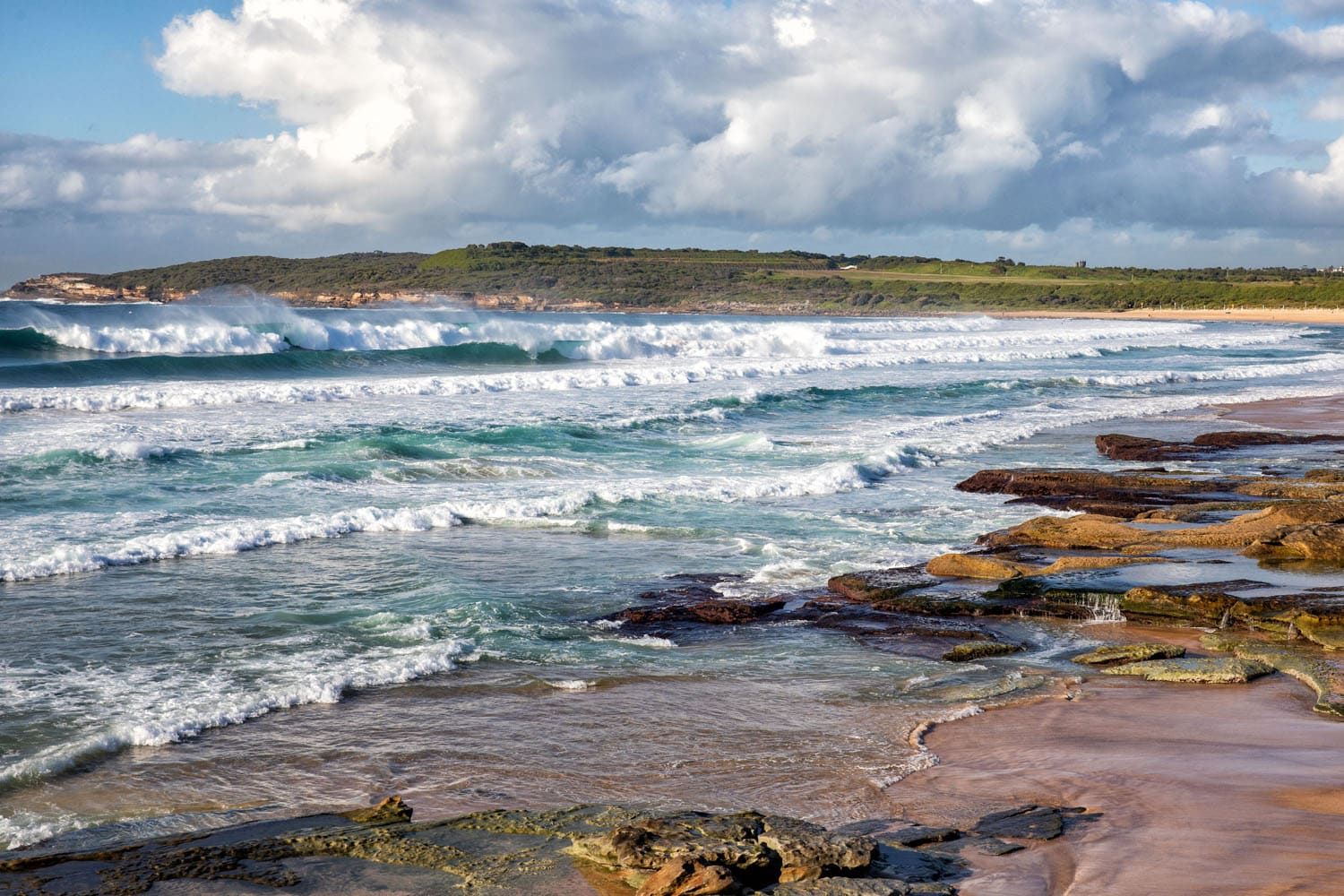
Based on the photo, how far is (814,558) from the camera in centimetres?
1192

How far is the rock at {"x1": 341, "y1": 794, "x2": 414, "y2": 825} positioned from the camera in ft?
17.7

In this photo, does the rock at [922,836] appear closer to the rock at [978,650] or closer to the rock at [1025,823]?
the rock at [1025,823]

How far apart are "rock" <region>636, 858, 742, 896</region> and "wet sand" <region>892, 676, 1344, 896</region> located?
994mm

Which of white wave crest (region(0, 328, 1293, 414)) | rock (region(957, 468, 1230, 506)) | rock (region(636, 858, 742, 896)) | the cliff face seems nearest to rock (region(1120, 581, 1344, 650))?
rock (region(957, 468, 1230, 506))

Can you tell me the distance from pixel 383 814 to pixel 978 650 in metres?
4.87

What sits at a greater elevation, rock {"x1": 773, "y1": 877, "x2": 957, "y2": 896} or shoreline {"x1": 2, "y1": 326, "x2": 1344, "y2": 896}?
Result: rock {"x1": 773, "y1": 877, "x2": 957, "y2": 896}

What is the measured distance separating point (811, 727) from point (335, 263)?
13207 cm

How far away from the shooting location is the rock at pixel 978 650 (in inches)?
342

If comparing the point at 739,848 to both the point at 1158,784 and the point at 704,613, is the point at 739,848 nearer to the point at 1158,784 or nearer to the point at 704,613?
the point at 1158,784

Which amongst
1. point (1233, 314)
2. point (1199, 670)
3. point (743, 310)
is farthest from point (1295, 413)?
point (743, 310)

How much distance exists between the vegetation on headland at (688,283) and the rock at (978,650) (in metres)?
102

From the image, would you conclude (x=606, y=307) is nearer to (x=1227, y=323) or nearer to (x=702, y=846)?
(x=1227, y=323)

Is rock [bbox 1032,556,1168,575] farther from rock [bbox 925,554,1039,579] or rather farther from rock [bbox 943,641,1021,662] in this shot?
rock [bbox 943,641,1021,662]

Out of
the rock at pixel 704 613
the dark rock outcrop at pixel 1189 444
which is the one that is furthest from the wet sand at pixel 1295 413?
the rock at pixel 704 613
